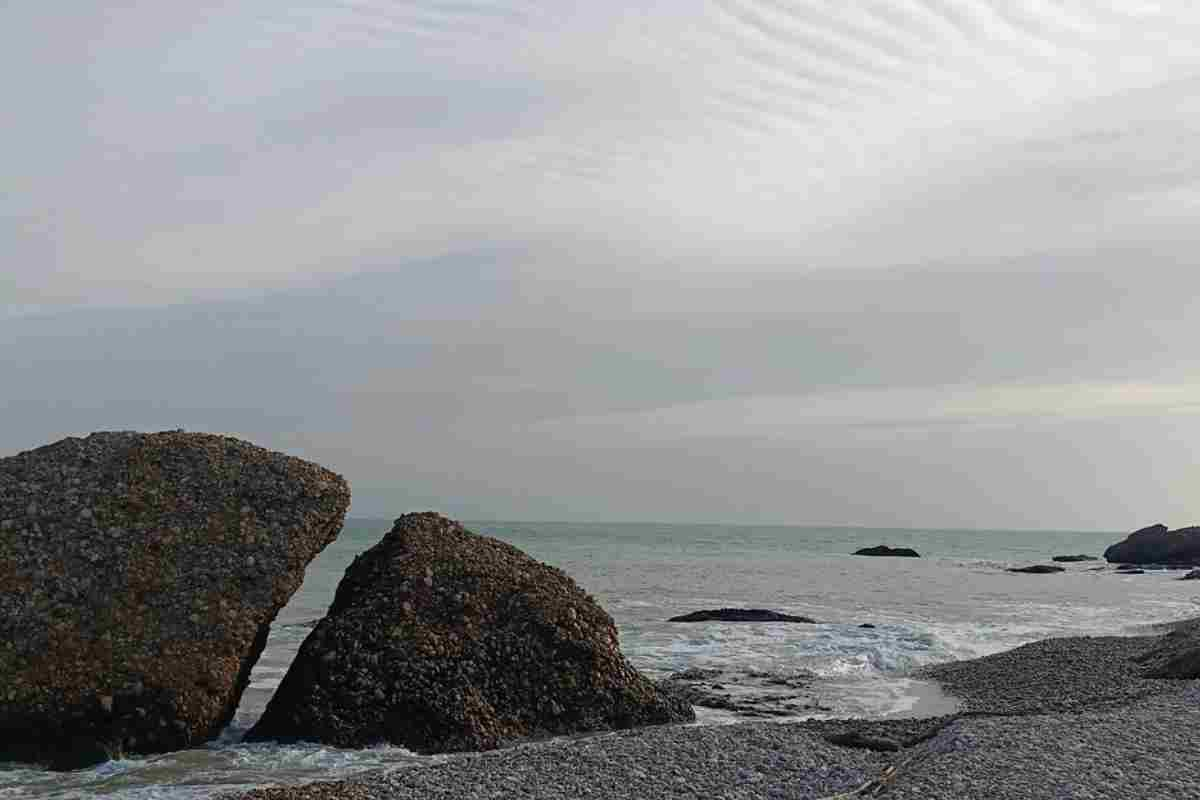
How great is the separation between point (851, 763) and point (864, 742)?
136cm

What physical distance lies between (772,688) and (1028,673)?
509 cm

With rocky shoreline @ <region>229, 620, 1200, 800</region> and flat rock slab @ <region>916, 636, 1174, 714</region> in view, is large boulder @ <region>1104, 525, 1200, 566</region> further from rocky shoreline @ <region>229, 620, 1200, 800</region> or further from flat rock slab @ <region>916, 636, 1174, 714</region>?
rocky shoreline @ <region>229, 620, 1200, 800</region>

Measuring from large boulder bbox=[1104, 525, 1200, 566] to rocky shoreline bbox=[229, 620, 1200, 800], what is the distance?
77.0 metres

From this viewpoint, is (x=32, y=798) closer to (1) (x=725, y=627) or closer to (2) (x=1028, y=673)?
(2) (x=1028, y=673)

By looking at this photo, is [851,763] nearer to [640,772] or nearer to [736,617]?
[640,772]

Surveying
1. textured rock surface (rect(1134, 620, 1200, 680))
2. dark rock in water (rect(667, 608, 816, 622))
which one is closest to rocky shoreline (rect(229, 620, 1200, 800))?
textured rock surface (rect(1134, 620, 1200, 680))

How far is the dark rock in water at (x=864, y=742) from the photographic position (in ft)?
42.0

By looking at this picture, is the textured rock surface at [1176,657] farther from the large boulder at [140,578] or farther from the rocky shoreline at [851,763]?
the large boulder at [140,578]

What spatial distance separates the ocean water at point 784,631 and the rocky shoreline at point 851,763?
2.00 m

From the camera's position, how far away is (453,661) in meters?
14.6

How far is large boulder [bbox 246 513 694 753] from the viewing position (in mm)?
13938

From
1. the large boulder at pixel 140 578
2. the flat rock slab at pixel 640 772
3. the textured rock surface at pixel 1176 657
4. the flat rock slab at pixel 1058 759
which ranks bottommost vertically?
the textured rock surface at pixel 1176 657

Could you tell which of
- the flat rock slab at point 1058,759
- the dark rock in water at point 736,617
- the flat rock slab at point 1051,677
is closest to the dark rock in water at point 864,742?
the flat rock slab at point 1058,759

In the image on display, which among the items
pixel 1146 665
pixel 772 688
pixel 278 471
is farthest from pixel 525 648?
pixel 1146 665
